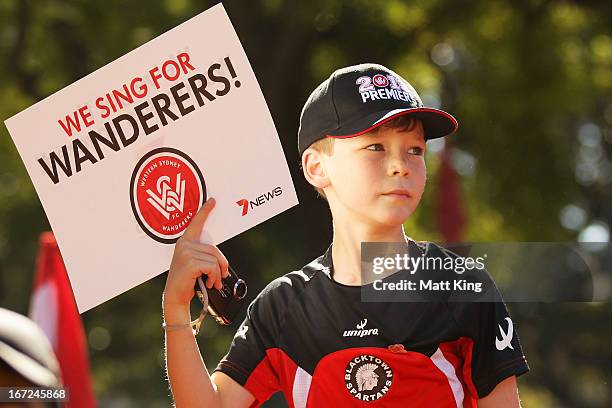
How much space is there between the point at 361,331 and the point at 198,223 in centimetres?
31

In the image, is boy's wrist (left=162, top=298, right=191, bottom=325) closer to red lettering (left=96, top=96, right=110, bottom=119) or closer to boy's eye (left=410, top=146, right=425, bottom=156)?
red lettering (left=96, top=96, right=110, bottom=119)

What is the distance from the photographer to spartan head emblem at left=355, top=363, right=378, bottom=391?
6.28ft

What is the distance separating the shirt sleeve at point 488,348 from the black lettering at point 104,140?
0.60 meters

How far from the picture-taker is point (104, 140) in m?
2.01

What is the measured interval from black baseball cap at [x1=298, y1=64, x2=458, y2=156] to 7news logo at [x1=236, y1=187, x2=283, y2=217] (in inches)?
5.1

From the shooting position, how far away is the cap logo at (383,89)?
78.1 inches

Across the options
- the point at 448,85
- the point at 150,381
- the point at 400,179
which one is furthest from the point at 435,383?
the point at 150,381

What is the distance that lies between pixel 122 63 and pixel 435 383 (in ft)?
2.34

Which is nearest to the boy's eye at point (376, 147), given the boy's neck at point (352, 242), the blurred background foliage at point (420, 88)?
the boy's neck at point (352, 242)

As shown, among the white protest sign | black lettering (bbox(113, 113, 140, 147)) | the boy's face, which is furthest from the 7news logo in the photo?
black lettering (bbox(113, 113, 140, 147))

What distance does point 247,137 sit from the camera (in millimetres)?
A: 1983

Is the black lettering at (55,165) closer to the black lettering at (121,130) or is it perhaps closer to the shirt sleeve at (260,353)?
the black lettering at (121,130)

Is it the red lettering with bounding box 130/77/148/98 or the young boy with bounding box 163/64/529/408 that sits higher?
the red lettering with bounding box 130/77/148/98

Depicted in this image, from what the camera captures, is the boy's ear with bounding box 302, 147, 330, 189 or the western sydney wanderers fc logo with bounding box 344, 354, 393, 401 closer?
the western sydney wanderers fc logo with bounding box 344, 354, 393, 401
